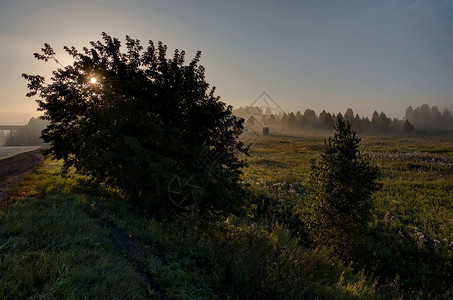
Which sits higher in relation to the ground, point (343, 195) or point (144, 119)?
point (144, 119)

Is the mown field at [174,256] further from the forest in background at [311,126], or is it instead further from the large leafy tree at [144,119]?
the forest in background at [311,126]

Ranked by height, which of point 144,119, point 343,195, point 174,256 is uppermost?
point 144,119

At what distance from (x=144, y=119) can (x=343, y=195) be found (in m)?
7.92

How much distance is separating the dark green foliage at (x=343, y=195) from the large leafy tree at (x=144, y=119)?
3675 mm

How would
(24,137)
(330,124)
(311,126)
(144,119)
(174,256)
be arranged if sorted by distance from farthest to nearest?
1. (311,126)
2. (330,124)
3. (24,137)
4. (144,119)
5. (174,256)

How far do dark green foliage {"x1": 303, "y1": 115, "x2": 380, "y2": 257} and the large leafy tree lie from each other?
367cm

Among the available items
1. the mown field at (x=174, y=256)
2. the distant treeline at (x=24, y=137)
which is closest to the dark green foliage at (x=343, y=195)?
the mown field at (x=174, y=256)

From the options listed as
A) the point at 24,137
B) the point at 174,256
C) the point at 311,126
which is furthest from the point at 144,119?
the point at 311,126

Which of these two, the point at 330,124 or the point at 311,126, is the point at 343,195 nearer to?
the point at 330,124

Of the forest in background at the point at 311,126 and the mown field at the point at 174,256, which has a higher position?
the forest in background at the point at 311,126

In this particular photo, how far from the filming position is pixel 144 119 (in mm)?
7898

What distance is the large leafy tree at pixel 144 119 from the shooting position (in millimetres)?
7922

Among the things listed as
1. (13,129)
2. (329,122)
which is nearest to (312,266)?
(329,122)

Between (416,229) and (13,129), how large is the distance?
5765 inches
